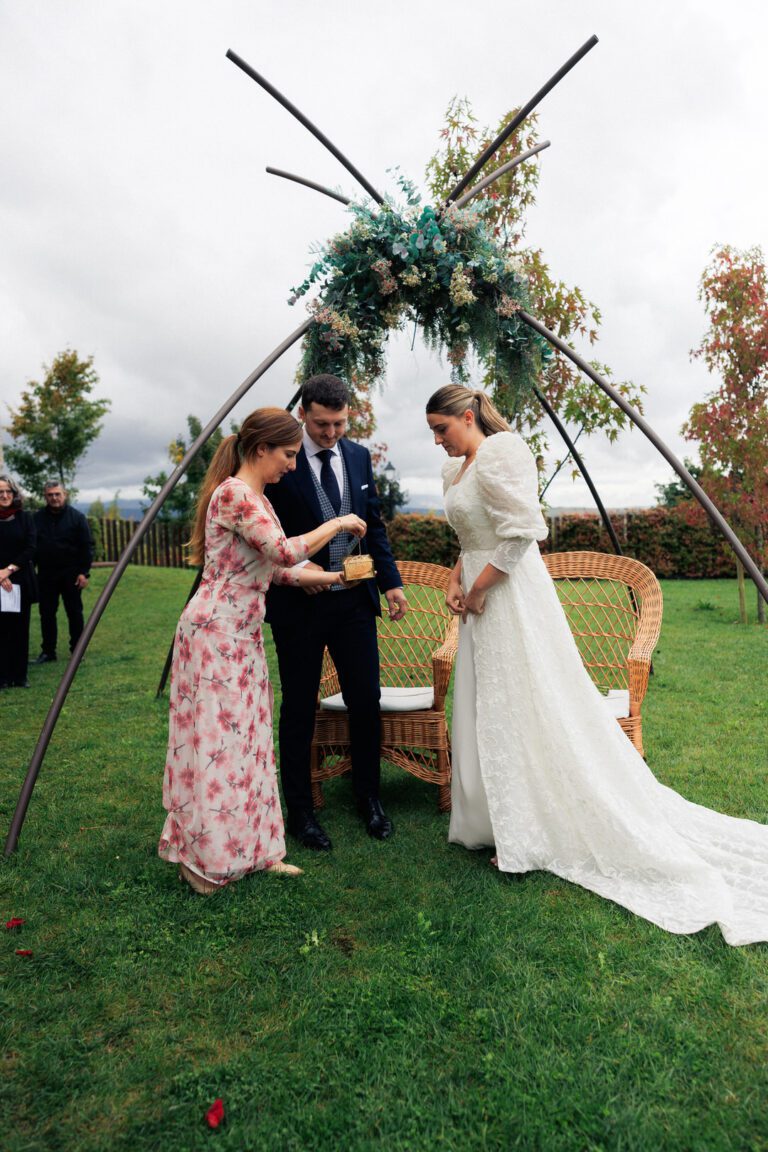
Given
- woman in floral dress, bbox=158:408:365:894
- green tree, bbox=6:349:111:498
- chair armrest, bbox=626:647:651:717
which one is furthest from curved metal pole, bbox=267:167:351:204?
green tree, bbox=6:349:111:498

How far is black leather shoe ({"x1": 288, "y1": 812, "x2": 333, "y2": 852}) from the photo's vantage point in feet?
11.5

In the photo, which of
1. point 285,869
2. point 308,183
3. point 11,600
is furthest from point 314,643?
point 11,600

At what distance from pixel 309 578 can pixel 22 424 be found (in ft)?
57.1

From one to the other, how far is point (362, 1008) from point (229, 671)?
125 cm

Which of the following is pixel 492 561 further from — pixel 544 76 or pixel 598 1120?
pixel 544 76

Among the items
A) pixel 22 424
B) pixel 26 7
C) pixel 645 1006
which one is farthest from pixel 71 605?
pixel 22 424

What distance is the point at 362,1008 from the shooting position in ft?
7.52

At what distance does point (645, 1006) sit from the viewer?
89.0 inches

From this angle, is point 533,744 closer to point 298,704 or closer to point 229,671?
point 298,704

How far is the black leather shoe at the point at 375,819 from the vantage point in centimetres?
362

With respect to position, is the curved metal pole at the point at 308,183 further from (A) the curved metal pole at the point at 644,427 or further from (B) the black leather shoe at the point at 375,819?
(B) the black leather shoe at the point at 375,819

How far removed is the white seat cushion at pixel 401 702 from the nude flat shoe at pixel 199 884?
108 centimetres

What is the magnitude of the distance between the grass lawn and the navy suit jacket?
1.03m

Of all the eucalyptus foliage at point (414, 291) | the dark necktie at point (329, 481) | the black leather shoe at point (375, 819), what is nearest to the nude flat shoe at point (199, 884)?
the black leather shoe at point (375, 819)
